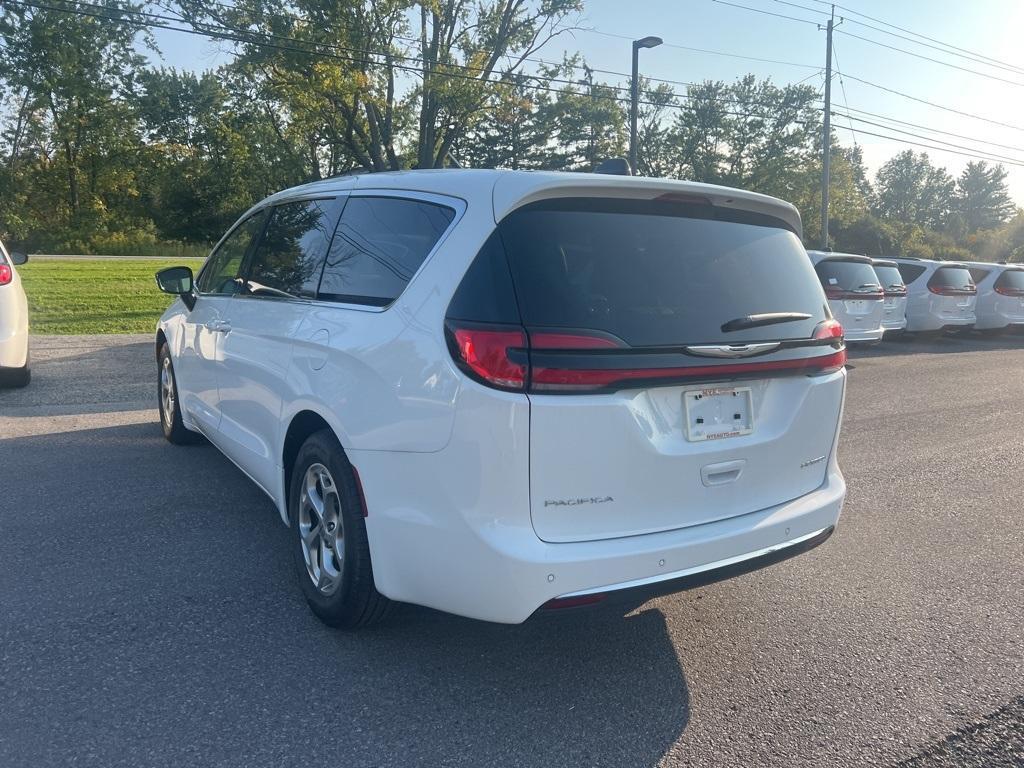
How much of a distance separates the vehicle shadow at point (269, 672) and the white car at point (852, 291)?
10.8 m

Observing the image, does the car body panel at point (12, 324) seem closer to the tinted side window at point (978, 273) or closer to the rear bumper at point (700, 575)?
the rear bumper at point (700, 575)

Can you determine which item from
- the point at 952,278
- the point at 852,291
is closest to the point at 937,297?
the point at 952,278

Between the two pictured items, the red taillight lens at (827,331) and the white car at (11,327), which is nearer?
the red taillight lens at (827,331)

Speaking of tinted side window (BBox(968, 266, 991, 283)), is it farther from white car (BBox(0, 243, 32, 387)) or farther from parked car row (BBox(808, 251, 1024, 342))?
white car (BBox(0, 243, 32, 387))

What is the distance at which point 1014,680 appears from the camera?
10.3 ft

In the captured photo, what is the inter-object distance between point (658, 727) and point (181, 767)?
1496 mm

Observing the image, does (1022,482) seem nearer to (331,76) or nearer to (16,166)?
(331,76)

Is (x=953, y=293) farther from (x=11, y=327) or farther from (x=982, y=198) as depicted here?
(x=982, y=198)

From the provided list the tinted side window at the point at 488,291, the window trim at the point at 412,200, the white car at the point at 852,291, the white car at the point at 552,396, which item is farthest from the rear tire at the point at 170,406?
the white car at the point at 852,291

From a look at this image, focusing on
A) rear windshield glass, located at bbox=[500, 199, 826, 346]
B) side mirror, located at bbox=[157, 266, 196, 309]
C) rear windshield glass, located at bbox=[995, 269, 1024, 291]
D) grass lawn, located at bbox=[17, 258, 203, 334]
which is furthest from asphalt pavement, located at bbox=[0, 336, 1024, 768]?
rear windshield glass, located at bbox=[995, 269, 1024, 291]

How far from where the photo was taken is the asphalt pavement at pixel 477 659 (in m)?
2.63

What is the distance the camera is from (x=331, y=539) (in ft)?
11.0

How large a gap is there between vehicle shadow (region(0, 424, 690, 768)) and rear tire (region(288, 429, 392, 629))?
0.14 metres

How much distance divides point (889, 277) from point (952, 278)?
7.18 feet
